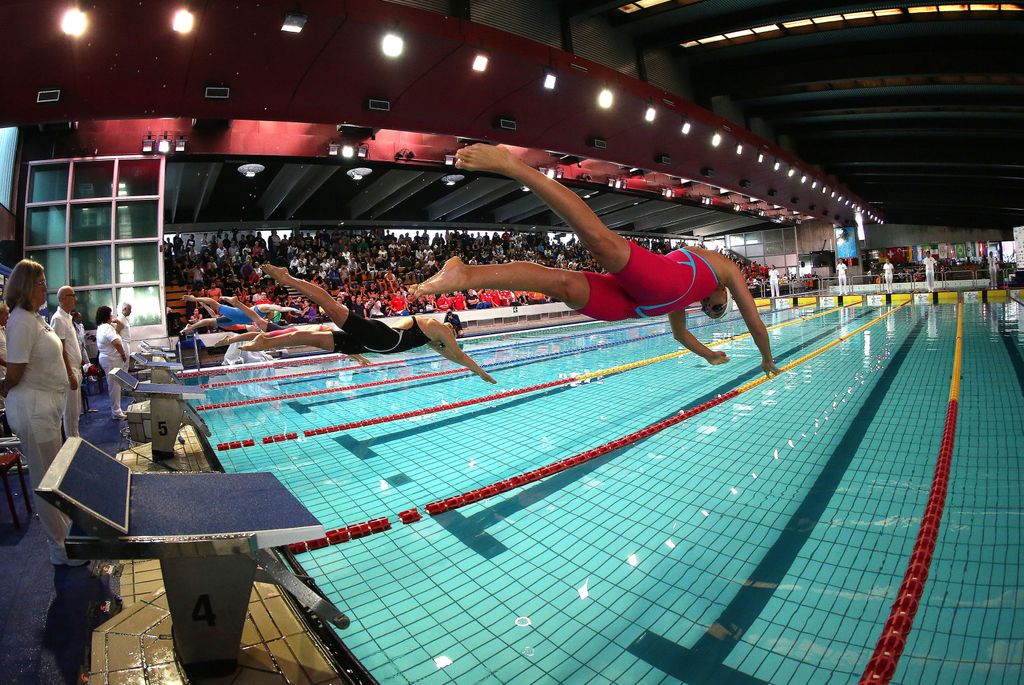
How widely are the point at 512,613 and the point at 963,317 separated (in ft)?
49.7

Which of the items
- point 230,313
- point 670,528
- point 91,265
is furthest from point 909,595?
point 91,265

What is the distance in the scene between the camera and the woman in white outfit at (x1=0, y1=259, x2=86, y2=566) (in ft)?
8.46

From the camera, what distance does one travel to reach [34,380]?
266 cm

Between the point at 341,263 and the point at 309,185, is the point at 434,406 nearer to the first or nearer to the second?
the point at 309,185

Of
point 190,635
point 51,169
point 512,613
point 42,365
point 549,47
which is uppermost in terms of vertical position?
point 549,47

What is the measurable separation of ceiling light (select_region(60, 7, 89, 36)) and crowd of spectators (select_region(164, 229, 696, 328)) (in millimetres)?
5933

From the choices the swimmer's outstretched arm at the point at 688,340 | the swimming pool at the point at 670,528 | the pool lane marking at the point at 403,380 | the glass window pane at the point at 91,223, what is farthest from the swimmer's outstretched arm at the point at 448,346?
the glass window pane at the point at 91,223

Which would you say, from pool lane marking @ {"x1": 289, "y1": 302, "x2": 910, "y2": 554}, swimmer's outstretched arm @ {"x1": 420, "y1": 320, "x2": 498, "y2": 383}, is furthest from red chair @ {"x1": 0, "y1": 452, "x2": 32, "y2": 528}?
swimmer's outstretched arm @ {"x1": 420, "y1": 320, "x2": 498, "y2": 383}

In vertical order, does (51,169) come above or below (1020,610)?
above

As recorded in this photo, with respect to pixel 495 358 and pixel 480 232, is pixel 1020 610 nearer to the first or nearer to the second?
pixel 495 358

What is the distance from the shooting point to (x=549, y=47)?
284 inches

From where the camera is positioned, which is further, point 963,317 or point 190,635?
point 963,317

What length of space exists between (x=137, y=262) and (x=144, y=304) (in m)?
0.83

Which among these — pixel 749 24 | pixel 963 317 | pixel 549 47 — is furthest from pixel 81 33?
pixel 963 317
